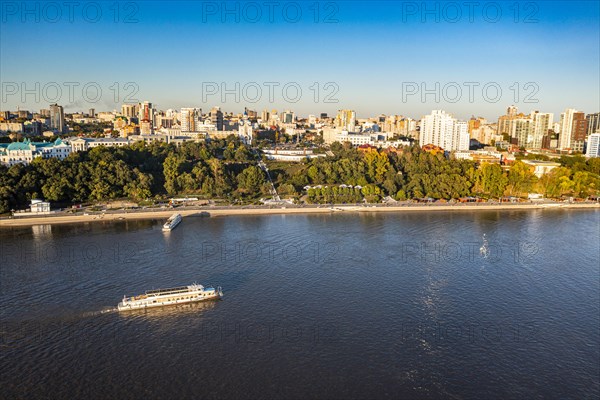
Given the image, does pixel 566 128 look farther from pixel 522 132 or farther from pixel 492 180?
pixel 492 180

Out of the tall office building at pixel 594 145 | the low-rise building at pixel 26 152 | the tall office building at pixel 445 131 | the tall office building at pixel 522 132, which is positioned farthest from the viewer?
the tall office building at pixel 522 132

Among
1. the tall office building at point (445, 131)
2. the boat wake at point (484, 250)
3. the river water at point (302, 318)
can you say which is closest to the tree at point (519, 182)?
the river water at point (302, 318)

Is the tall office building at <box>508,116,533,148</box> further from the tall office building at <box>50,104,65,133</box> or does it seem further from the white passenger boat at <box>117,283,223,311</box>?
the tall office building at <box>50,104,65,133</box>

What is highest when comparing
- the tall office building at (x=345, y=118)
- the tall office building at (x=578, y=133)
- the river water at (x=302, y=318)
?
the tall office building at (x=345, y=118)

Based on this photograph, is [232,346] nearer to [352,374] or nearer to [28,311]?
[352,374]

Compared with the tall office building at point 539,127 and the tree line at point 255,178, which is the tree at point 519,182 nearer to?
the tree line at point 255,178

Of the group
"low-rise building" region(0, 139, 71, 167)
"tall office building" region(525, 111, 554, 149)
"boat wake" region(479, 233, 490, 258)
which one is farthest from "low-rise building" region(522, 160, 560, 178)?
"low-rise building" region(0, 139, 71, 167)

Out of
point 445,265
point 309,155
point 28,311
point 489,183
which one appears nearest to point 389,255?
point 445,265
